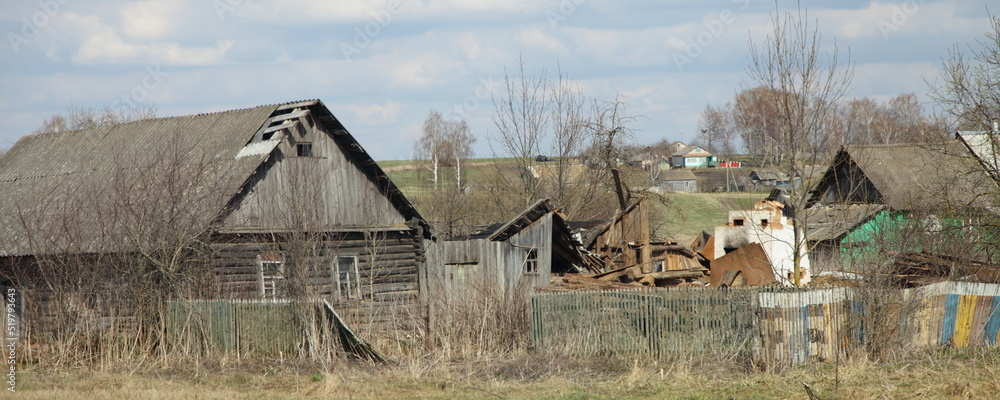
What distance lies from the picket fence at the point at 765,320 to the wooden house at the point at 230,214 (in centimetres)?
326

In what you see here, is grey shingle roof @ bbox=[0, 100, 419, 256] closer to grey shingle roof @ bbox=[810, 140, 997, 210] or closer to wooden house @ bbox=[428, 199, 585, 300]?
wooden house @ bbox=[428, 199, 585, 300]

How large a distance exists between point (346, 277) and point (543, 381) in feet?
26.6

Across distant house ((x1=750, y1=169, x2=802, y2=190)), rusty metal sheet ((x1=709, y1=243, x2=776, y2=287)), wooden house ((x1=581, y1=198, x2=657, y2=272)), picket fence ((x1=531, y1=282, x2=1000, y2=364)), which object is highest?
distant house ((x1=750, y1=169, x2=802, y2=190))

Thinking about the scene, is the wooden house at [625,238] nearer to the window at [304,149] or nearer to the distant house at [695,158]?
the window at [304,149]

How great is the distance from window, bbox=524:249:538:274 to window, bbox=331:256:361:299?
4503 mm

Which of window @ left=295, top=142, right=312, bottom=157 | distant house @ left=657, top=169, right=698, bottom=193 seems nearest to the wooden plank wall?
window @ left=295, top=142, right=312, bottom=157

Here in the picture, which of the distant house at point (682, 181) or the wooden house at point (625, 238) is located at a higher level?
the distant house at point (682, 181)

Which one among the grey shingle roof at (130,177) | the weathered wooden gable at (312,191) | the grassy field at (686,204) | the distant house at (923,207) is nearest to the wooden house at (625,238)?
the distant house at (923,207)

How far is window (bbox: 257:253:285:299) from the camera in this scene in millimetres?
17109

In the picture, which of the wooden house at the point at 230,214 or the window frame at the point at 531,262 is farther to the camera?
the window frame at the point at 531,262

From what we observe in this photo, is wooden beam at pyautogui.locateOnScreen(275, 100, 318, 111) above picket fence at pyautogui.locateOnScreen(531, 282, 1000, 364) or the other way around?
above

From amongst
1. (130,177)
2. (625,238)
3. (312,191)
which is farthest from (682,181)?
(130,177)

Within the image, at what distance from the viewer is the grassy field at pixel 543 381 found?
10.5m

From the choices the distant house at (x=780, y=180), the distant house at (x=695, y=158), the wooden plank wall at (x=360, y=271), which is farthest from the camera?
the distant house at (x=695, y=158)
